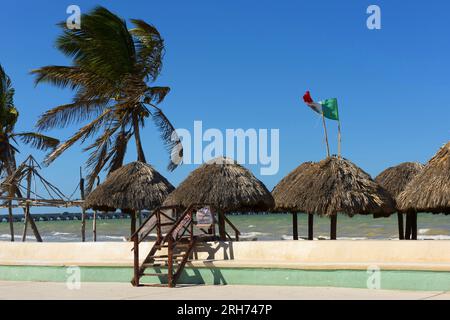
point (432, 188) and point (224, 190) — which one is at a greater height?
point (432, 188)

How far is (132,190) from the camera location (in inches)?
701

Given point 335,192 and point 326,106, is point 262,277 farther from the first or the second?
point 326,106

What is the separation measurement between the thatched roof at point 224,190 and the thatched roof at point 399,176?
443 cm

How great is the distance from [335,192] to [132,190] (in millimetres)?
5238

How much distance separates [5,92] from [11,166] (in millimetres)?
2612

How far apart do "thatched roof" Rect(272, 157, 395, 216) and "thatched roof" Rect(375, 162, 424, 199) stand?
117 inches

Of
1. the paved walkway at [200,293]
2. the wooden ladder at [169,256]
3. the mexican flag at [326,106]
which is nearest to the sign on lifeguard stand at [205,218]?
the wooden ladder at [169,256]

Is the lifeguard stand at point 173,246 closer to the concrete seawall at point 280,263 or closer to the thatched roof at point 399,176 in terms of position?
the concrete seawall at point 280,263

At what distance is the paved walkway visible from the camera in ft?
35.5

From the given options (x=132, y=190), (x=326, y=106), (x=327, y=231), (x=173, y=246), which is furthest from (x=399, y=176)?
(x=327, y=231)

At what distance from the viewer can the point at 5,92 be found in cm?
2502

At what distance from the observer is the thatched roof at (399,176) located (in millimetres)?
19312
